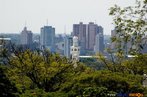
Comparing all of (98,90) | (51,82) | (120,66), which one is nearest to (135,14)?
(98,90)

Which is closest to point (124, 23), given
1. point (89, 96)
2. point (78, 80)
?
point (89, 96)

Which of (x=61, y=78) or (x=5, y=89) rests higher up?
(x=5, y=89)

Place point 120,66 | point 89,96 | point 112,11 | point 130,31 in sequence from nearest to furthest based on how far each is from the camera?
point 130,31 < point 112,11 < point 89,96 < point 120,66

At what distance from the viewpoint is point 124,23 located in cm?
1154

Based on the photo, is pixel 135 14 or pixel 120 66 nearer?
pixel 135 14

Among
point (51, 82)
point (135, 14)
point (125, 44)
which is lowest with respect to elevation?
point (51, 82)

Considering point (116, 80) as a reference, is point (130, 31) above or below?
above

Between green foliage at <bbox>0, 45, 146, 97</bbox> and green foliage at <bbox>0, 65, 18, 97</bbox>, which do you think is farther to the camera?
green foliage at <bbox>0, 45, 146, 97</bbox>

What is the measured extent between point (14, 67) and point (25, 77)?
186cm

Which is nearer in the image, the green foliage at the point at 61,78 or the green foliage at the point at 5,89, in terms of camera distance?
the green foliage at the point at 5,89

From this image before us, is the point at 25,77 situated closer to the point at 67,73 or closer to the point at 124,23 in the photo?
the point at 67,73

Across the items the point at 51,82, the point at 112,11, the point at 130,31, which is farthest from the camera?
the point at 51,82

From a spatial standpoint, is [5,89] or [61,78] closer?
[5,89]

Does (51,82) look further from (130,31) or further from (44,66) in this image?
(130,31)
